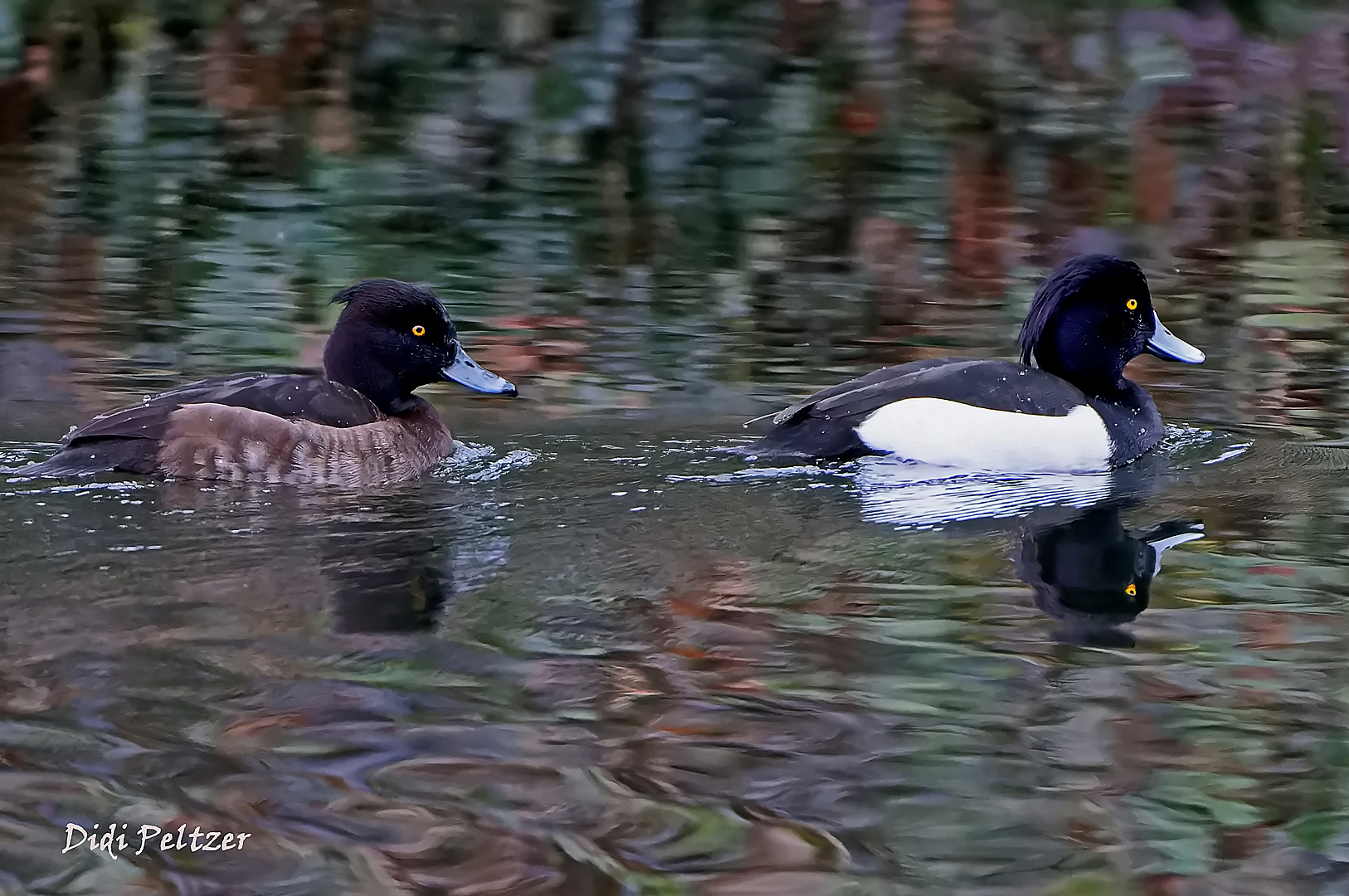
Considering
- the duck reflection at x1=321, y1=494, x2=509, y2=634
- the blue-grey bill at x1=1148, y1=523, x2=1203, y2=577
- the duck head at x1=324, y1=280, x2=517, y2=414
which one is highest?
the duck head at x1=324, y1=280, x2=517, y2=414

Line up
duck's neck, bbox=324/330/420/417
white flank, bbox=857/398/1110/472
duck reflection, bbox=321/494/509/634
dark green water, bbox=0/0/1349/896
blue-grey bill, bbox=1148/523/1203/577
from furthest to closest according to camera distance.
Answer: duck's neck, bbox=324/330/420/417
white flank, bbox=857/398/1110/472
blue-grey bill, bbox=1148/523/1203/577
duck reflection, bbox=321/494/509/634
dark green water, bbox=0/0/1349/896

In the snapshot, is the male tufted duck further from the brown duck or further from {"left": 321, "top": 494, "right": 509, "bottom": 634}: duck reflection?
{"left": 321, "top": 494, "right": 509, "bottom": 634}: duck reflection

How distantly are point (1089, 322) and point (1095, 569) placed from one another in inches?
79.5

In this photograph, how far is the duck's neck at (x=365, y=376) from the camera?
6.71 meters

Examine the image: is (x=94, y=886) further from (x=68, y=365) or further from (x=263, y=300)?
(x=263, y=300)

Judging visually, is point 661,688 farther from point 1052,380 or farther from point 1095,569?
point 1052,380

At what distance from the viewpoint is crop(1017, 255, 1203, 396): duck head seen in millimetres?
7098

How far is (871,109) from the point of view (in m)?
13.1

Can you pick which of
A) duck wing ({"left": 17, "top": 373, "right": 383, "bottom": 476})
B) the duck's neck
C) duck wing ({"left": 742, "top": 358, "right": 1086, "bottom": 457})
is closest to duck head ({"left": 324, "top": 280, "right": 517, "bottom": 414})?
the duck's neck

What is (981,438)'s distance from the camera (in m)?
6.60

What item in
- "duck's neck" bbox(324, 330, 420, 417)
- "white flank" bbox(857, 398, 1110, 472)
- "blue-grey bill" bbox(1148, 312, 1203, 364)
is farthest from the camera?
"blue-grey bill" bbox(1148, 312, 1203, 364)

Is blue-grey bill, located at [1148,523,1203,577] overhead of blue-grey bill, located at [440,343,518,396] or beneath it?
beneath

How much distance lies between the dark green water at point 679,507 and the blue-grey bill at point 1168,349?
284 mm

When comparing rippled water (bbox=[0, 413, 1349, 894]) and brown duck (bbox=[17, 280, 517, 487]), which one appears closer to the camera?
rippled water (bbox=[0, 413, 1349, 894])
